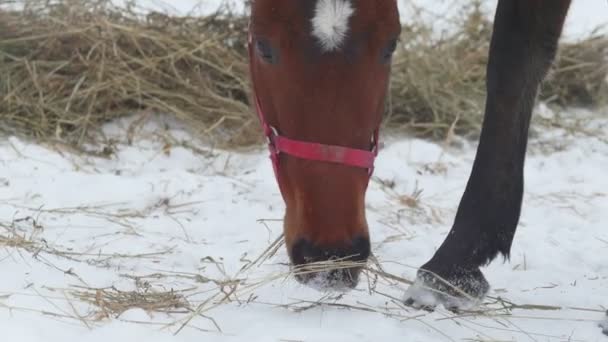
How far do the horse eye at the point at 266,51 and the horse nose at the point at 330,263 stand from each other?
0.47 m

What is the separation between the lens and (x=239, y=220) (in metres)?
3.68

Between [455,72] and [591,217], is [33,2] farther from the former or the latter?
[591,217]

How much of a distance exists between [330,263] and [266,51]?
1.88 feet

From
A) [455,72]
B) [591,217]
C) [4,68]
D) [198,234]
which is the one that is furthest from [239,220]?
[455,72]

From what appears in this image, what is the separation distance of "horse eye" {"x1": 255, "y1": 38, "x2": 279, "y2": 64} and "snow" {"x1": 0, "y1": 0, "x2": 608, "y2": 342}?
0.56 m

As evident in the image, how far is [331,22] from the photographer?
226cm

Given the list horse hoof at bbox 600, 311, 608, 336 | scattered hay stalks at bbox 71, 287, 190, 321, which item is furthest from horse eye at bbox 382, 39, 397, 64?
horse hoof at bbox 600, 311, 608, 336

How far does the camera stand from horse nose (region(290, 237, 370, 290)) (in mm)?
2295

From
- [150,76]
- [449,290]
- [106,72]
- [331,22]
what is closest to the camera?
[331,22]

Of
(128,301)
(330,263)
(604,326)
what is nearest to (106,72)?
(128,301)

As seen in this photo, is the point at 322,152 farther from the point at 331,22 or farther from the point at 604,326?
the point at 604,326

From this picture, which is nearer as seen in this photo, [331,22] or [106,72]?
[331,22]

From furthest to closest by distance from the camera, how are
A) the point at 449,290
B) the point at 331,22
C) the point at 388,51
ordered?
the point at 449,290, the point at 388,51, the point at 331,22

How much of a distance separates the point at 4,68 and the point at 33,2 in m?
0.65
